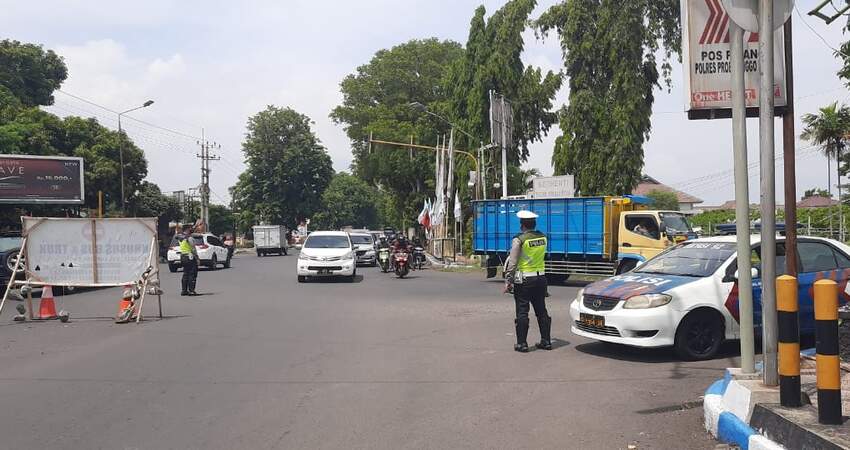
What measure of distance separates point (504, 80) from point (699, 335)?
3079 cm

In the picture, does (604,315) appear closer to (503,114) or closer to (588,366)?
(588,366)

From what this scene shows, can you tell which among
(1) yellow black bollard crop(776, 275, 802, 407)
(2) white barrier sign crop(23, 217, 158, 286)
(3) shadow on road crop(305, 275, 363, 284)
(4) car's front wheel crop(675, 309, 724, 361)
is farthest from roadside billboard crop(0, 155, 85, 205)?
(1) yellow black bollard crop(776, 275, 802, 407)

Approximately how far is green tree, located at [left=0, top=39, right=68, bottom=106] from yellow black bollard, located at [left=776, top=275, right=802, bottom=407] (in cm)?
4745

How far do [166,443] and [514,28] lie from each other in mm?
34427

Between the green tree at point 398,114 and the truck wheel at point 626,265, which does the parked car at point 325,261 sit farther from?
the green tree at point 398,114

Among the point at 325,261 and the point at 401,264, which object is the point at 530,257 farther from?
the point at 401,264

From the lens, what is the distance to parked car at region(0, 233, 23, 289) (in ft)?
57.8

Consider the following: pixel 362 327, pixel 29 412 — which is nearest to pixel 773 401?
pixel 29 412

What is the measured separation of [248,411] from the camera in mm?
6105

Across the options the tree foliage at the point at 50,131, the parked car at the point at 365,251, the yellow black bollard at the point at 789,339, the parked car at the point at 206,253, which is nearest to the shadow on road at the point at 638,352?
the yellow black bollard at the point at 789,339

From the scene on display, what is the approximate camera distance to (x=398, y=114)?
5225cm

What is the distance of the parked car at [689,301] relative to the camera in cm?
798

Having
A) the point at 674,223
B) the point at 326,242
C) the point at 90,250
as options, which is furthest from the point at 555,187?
the point at 90,250

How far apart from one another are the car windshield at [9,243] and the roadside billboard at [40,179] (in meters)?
16.1
